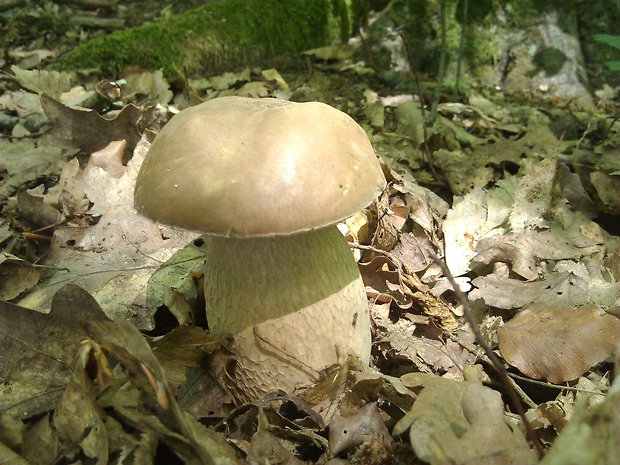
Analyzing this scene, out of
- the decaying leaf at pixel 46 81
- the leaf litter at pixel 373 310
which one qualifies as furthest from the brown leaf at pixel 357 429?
the decaying leaf at pixel 46 81

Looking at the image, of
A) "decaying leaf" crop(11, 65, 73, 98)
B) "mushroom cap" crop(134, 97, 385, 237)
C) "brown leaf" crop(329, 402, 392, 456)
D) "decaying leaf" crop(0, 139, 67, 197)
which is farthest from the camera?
"decaying leaf" crop(11, 65, 73, 98)

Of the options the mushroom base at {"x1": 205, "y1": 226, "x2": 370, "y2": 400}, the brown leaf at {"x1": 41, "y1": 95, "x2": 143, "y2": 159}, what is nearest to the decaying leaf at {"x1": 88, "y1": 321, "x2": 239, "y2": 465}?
the mushroom base at {"x1": 205, "y1": 226, "x2": 370, "y2": 400}

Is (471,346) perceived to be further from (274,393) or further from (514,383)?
(274,393)

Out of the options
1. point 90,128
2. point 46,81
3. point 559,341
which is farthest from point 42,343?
point 46,81

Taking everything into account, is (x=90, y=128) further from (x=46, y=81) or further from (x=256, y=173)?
(x=256, y=173)

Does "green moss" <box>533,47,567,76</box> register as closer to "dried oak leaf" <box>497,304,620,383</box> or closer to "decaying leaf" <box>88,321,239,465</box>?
"dried oak leaf" <box>497,304,620,383</box>

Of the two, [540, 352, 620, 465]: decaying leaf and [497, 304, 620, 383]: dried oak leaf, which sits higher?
[540, 352, 620, 465]: decaying leaf
